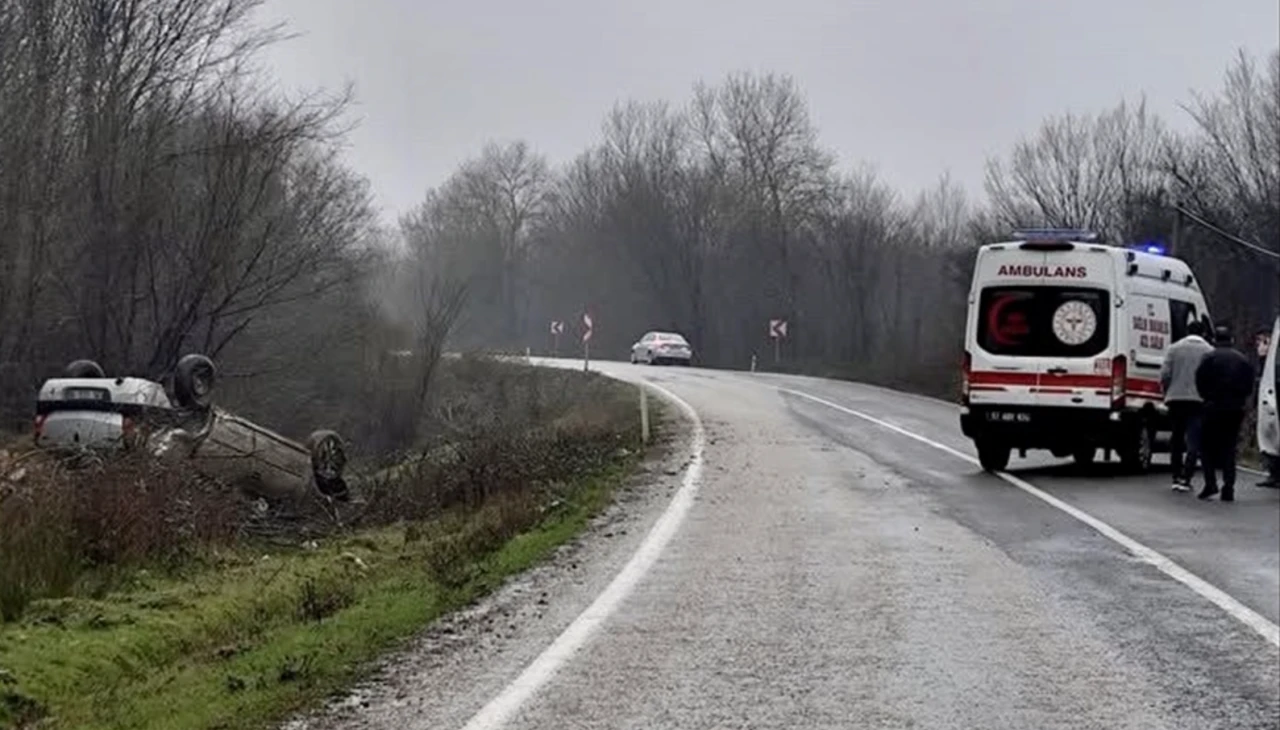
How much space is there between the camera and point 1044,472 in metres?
19.7

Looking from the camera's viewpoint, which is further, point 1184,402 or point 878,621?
Result: point 1184,402

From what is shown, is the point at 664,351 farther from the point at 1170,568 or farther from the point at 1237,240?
the point at 1170,568

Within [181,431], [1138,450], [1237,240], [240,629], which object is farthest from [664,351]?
[240,629]

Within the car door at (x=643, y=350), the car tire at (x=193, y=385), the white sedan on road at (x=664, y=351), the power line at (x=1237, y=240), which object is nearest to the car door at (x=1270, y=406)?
the car tire at (x=193, y=385)

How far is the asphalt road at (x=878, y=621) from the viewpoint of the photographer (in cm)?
719

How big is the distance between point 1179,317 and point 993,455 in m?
3.41

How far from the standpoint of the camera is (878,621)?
9414mm

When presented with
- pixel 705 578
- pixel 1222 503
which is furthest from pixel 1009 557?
pixel 1222 503

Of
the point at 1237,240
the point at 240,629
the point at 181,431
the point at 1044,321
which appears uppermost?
the point at 1237,240

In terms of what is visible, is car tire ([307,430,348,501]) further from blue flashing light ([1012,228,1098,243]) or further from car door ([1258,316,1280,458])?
car door ([1258,316,1280,458])

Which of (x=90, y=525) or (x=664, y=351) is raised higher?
(x=664, y=351)

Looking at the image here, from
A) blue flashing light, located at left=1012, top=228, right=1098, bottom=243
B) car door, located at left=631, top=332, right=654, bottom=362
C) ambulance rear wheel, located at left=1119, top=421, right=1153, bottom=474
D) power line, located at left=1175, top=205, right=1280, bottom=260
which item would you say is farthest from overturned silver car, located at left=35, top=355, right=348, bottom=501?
car door, located at left=631, top=332, right=654, bottom=362

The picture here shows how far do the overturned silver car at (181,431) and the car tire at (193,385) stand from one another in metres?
0.01

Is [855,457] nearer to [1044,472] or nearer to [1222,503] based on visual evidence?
[1044,472]
